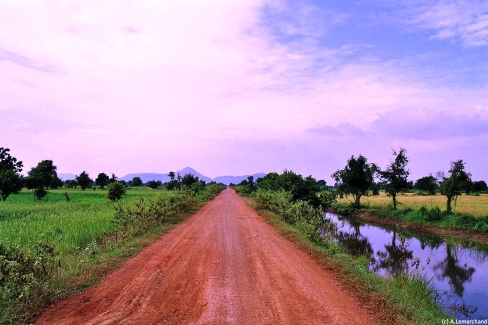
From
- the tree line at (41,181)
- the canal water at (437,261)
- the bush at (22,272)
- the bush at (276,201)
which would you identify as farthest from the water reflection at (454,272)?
A: the tree line at (41,181)

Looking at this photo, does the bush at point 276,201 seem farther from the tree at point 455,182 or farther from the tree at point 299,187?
the tree at point 455,182

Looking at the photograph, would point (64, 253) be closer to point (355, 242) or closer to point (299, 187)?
point (355, 242)

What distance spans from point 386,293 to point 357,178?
93.2 ft

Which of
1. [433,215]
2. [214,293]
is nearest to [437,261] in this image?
[433,215]

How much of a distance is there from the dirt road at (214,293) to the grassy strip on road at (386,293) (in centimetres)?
27

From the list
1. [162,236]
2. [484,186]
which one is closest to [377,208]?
[162,236]

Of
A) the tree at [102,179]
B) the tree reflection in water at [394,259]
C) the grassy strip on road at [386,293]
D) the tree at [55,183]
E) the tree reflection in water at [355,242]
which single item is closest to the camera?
the grassy strip on road at [386,293]

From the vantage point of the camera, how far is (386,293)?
562 cm

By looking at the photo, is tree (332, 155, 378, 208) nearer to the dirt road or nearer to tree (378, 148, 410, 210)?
tree (378, 148, 410, 210)

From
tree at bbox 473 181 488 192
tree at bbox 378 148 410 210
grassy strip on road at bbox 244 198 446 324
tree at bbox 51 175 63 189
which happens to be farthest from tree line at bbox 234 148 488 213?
tree at bbox 51 175 63 189

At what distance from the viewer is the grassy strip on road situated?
15.8 feet

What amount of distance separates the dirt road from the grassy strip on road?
27 centimetres

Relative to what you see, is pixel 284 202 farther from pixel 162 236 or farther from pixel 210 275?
pixel 210 275

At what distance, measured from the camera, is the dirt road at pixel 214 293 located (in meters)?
4.59
